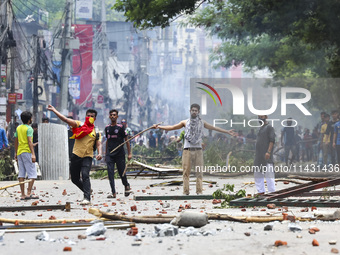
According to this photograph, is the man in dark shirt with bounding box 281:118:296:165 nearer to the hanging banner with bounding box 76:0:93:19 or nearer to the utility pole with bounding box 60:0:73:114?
the utility pole with bounding box 60:0:73:114

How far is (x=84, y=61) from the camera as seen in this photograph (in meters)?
69.8

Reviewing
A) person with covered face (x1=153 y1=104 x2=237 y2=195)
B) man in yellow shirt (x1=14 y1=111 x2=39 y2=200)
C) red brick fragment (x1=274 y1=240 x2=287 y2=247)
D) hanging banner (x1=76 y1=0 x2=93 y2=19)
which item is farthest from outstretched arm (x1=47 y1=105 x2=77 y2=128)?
hanging banner (x1=76 y1=0 x2=93 y2=19)

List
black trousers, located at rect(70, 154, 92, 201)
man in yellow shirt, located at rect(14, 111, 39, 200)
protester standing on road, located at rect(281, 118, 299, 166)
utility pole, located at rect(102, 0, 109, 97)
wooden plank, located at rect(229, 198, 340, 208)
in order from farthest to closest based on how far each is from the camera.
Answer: utility pole, located at rect(102, 0, 109, 97) < protester standing on road, located at rect(281, 118, 299, 166) < man in yellow shirt, located at rect(14, 111, 39, 200) < black trousers, located at rect(70, 154, 92, 201) < wooden plank, located at rect(229, 198, 340, 208)

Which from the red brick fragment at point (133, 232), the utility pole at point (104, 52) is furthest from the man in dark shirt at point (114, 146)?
the utility pole at point (104, 52)

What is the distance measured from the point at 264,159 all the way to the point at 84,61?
5709 cm

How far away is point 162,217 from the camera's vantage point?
9320 mm

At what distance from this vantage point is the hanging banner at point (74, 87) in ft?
222

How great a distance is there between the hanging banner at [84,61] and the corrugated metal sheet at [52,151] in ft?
154

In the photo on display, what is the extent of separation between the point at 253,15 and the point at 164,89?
96726mm

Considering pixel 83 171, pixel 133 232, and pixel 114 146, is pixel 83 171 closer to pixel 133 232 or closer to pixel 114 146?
pixel 114 146

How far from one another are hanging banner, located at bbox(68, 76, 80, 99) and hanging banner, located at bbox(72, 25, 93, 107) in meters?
0.94

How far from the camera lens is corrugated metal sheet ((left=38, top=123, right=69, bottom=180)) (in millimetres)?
21859

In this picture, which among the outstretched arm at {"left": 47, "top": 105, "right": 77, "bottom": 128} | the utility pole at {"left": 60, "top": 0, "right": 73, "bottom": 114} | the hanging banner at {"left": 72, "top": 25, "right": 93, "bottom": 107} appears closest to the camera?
the outstretched arm at {"left": 47, "top": 105, "right": 77, "bottom": 128}

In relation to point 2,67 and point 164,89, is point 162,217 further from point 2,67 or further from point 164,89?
point 164,89
